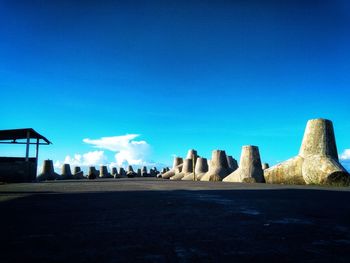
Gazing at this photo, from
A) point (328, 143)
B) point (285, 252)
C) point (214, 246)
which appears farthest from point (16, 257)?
point (328, 143)

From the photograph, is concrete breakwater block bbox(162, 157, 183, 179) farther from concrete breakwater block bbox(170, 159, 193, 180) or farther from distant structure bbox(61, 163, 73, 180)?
distant structure bbox(61, 163, 73, 180)

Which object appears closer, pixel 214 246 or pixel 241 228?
pixel 214 246

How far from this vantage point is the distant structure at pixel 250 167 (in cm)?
2036

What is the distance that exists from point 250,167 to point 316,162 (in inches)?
199

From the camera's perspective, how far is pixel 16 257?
8.30 ft

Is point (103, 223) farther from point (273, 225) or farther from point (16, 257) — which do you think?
point (273, 225)

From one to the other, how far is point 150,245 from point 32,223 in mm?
1971

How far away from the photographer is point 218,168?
26391 mm

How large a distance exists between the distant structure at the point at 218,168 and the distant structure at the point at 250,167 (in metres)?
4.57

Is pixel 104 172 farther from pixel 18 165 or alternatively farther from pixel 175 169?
pixel 18 165

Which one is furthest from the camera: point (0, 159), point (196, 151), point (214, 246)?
point (196, 151)

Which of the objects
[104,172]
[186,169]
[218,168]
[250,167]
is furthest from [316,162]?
[104,172]

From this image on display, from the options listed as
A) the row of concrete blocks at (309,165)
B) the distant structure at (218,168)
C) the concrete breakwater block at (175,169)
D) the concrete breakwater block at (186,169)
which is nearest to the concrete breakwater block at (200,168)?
the concrete breakwater block at (186,169)

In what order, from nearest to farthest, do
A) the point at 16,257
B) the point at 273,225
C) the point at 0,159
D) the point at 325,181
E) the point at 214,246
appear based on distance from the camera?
the point at 16,257 < the point at 214,246 < the point at 273,225 < the point at 325,181 < the point at 0,159
